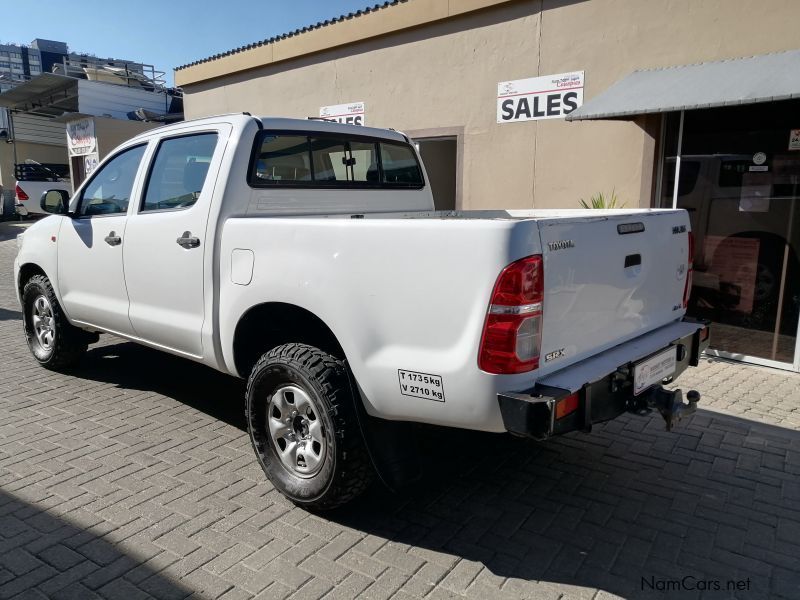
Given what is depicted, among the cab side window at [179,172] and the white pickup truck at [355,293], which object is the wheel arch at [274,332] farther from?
the cab side window at [179,172]

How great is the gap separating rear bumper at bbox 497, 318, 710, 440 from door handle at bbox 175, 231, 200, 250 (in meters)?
2.12

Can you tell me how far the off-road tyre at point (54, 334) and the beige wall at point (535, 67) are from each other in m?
5.23

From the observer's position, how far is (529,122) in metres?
7.78

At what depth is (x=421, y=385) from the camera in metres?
2.61

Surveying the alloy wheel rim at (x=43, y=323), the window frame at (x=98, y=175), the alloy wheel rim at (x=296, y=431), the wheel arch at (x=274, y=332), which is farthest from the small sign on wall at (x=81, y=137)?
the alloy wheel rim at (x=296, y=431)

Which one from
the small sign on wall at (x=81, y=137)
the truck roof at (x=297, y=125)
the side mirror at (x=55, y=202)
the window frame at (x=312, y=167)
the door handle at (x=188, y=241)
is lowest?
the door handle at (x=188, y=241)

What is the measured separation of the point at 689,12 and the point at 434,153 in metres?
4.81

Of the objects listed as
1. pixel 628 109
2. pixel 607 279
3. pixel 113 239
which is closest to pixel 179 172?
pixel 113 239

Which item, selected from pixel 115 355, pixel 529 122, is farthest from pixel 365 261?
pixel 529 122

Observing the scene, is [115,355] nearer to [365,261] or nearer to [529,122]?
[365,261]

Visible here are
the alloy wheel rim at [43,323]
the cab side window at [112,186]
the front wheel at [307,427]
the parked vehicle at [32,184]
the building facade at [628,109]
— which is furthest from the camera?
the parked vehicle at [32,184]

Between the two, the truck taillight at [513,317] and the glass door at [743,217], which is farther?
the glass door at [743,217]

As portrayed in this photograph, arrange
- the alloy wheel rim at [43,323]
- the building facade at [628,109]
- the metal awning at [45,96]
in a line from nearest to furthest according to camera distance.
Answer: the alloy wheel rim at [43,323]
the building facade at [628,109]
the metal awning at [45,96]

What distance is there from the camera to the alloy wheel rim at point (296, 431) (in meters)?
3.14
